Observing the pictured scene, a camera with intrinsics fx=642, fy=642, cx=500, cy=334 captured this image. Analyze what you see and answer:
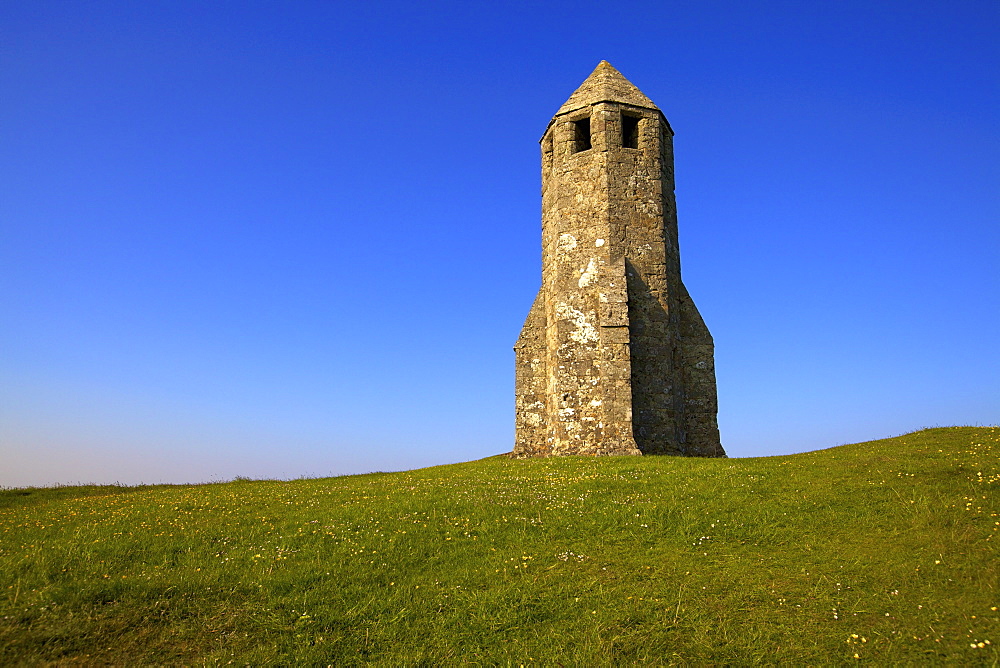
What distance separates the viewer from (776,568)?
10.8 m

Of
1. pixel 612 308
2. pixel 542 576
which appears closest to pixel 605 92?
pixel 612 308

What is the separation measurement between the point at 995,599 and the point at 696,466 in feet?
30.2

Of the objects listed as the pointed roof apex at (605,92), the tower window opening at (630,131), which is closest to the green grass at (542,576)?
the tower window opening at (630,131)

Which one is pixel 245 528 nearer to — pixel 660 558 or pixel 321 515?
pixel 321 515

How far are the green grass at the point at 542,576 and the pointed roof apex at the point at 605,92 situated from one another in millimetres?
18489

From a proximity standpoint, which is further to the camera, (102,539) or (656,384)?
(656,384)

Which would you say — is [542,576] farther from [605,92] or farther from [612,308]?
[605,92]

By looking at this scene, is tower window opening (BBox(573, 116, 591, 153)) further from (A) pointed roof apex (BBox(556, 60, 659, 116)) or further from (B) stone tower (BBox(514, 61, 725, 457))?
(A) pointed roof apex (BBox(556, 60, 659, 116))

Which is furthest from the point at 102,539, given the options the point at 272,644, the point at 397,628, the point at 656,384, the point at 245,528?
the point at 656,384

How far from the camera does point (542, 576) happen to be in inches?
416

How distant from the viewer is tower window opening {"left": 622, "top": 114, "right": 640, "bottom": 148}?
28.5 meters

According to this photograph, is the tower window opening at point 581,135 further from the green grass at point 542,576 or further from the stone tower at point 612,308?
the green grass at point 542,576

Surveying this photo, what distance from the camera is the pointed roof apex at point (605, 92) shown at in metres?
28.2

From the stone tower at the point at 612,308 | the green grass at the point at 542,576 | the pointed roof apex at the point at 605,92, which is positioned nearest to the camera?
the green grass at the point at 542,576
